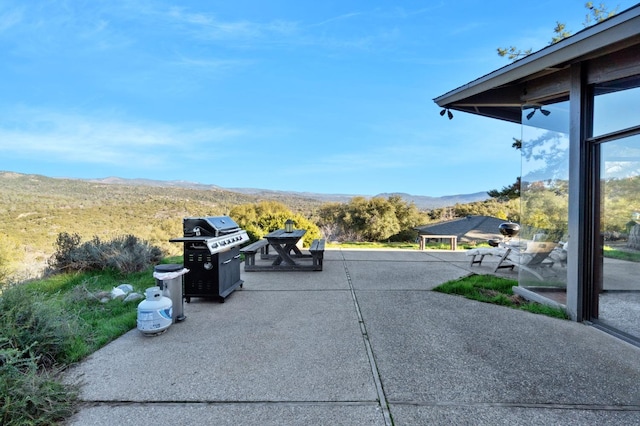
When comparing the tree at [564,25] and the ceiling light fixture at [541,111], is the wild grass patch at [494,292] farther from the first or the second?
the tree at [564,25]

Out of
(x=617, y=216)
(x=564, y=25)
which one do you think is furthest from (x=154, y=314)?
(x=564, y=25)

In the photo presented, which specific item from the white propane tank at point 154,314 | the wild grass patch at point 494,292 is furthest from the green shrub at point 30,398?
the wild grass patch at point 494,292

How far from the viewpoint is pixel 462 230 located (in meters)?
14.6

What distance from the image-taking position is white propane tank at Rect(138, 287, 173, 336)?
327 cm

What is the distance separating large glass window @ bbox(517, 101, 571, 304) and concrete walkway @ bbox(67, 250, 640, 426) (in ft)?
2.71

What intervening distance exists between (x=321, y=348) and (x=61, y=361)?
221 cm

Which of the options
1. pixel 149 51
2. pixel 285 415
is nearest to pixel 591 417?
→ pixel 285 415

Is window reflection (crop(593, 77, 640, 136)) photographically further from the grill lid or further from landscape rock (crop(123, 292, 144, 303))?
landscape rock (crop(123, 292, 144, 303))

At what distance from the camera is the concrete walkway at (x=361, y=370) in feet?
6.87

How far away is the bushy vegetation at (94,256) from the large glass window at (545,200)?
7106 millimetres

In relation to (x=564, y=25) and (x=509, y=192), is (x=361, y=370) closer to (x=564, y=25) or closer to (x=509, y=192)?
(x=509, y=192)

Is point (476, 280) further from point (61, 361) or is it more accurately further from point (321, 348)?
point (61, 361)

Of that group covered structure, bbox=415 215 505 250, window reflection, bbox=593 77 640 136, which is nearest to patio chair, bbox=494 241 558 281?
window reflection, bbox=593 77 640 136

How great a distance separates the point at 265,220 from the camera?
36.0 ft
